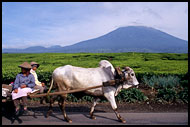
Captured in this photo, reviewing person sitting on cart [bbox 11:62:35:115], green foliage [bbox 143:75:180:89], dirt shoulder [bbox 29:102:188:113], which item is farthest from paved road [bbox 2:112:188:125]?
green foliage [bbox 143:75:180:89]

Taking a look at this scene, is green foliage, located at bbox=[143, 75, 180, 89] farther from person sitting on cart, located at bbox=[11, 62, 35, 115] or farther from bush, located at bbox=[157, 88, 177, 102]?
person sitting on cart, located at bbox=[11, 62, 35, 115]

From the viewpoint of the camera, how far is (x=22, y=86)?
213 inches

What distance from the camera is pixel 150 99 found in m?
8.08

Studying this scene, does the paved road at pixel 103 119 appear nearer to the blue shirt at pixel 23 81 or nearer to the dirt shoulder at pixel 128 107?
the dirt shoulder at pixel 128 107

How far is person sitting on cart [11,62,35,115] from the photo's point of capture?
5.28 metres

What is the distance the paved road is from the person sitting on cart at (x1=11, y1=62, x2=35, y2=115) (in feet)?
1.73

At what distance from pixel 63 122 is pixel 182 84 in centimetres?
603

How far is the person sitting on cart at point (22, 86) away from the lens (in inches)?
208

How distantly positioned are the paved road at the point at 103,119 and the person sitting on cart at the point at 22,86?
526 millimetres

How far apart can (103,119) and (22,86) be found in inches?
90.4

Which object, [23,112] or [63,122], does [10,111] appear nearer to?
[23,112]

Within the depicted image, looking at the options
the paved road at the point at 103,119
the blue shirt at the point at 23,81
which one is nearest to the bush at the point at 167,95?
the paved road at the point at 103,119

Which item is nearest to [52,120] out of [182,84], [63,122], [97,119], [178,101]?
[63,122]

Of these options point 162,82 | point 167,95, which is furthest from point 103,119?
point 162,82
